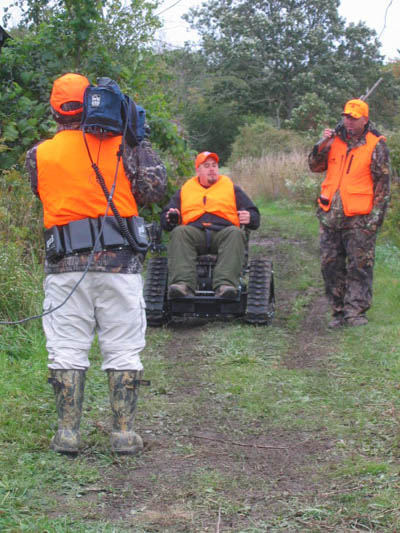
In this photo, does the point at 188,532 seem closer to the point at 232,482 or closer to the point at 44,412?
the point at 232,482

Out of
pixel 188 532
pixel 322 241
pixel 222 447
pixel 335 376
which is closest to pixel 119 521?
pixel 188 532

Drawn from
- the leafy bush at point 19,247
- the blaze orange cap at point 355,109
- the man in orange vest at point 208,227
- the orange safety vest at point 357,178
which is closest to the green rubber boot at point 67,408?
the leafy bush at point 19,247

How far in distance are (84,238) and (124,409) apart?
886 millimetres

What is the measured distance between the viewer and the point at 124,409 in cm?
399

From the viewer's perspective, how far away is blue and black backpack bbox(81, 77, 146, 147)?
3885 millimetres

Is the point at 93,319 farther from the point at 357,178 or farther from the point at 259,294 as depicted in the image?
the point at 357,178

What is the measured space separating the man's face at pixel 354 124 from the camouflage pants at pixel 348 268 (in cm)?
88

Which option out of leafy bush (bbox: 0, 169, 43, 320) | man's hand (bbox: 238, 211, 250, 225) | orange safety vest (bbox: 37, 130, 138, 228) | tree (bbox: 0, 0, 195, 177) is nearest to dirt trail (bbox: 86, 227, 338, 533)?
orange safety vest (bbox: 37, 130, 138, 228)

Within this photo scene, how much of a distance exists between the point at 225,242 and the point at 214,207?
424mm

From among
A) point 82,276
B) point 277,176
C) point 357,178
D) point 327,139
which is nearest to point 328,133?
point 327,139

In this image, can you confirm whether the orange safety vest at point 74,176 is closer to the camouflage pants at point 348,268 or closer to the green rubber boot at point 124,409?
the green rubber boot at point 124,409

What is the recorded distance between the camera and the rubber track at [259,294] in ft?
23.6

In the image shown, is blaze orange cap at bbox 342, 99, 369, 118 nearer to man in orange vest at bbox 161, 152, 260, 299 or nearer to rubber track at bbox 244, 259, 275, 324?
man in orange vest at bbox 161, 152, 260, 299

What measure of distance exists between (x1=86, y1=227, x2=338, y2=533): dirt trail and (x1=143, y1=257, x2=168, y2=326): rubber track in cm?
180
